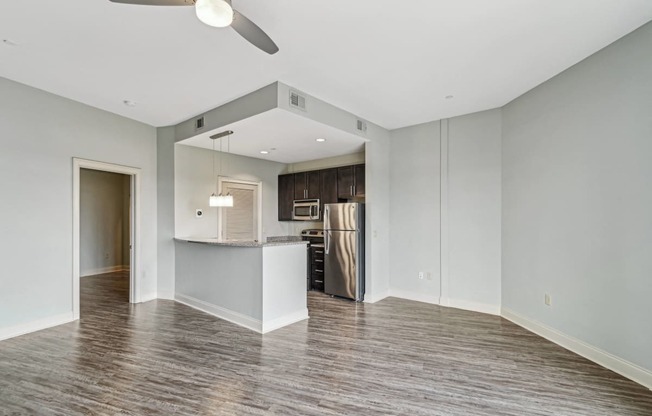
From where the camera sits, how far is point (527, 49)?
111 inches

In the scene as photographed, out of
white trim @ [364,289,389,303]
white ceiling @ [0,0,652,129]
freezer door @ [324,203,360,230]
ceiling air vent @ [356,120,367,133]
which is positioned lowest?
white trim @ [364,289,389,303]

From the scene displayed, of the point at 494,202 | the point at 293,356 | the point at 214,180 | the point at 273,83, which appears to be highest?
the point at 273,83

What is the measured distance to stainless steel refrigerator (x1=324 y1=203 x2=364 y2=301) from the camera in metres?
4.95

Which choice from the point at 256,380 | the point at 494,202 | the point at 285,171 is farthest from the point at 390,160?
the point at 256,380

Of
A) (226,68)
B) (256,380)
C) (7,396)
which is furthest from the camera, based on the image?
(226,68)

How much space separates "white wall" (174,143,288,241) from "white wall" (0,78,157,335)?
3.59ft

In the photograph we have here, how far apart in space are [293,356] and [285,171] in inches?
180

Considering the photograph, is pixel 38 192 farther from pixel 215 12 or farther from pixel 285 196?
pixel 285 196

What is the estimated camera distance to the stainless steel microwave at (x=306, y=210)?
6.06 metres

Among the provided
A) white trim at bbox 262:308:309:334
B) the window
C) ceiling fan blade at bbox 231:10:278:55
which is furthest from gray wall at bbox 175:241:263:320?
ceiling fan blade at bbox 231:10:278:55

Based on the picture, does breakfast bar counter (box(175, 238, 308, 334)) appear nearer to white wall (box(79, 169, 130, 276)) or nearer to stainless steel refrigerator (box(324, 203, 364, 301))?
stainless steel refrigerator (box(324, 203, 364, 301))

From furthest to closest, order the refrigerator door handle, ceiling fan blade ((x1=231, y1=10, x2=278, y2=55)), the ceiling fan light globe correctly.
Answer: the refrigerator door handle → ceiling fan blade ((x1=231, y1=10, x2=278, y2=55)) → the ceiling fan light globe

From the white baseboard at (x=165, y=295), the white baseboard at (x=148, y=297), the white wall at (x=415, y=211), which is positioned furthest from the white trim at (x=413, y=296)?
the white baseboard at (x=148, y=297)

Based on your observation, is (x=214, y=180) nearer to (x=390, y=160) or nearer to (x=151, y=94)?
(x=151, y=94)
